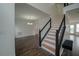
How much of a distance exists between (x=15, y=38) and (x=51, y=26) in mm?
856

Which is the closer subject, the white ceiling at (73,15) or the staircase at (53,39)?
the staircase at (53,39)

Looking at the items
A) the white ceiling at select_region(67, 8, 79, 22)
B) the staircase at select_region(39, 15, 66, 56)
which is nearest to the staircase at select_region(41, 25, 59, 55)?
the staircase at select_region(39, 15, 66, 56)

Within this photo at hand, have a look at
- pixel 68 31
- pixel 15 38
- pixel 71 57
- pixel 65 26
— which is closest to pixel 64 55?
pixel 71 57

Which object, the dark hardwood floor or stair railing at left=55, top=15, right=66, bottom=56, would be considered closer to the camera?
stair railing at left=55, top=15, right=66, bottom=56

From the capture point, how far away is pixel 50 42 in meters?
1.51

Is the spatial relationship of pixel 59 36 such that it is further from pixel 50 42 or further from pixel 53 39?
pixel 50 42

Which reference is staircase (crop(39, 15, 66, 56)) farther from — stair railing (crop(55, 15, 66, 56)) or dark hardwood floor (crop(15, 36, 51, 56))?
dark hardwood floor (crop(15, 36, 51, 56))

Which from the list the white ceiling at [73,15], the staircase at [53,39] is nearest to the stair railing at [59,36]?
the staircase at [53,39]

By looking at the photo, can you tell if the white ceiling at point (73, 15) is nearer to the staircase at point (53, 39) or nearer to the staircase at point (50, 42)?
the staircase at point (53, 39)

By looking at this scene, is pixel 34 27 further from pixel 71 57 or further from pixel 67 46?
pixel 71 57

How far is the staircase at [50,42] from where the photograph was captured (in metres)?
1.40

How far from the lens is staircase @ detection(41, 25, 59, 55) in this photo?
1405 millimetres

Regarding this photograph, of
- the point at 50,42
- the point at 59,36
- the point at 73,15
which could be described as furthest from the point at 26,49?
the point at 73,15

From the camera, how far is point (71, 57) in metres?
1.40
